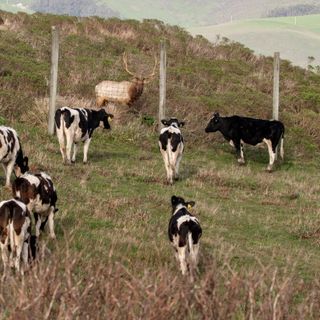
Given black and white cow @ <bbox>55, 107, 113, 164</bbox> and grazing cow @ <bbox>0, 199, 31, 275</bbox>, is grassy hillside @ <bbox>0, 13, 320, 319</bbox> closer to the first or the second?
black and white cow @ <bbox>55, 107, 113, 164</bbox>

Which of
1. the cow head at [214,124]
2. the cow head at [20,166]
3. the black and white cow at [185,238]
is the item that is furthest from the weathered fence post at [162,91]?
the black and white cow at [185,238]

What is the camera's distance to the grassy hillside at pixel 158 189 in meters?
4.86

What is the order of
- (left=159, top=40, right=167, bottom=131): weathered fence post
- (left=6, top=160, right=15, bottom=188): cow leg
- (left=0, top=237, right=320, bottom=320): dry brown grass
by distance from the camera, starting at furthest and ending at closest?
(left=159, top=40, right=167, bottom=131): weathered fence post
(left=6, top=160, right=15, bottom=188): cow leg
(left=0, top=237, right=320, bottom=320): dry brown grass

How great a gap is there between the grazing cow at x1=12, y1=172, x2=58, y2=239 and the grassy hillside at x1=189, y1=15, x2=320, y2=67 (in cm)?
10627

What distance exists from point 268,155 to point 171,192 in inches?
316

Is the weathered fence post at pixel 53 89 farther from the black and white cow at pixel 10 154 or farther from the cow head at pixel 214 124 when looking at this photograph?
the black and white cow at pixel 10 154

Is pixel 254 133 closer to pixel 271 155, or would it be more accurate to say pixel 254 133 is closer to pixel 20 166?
pixel 271 155

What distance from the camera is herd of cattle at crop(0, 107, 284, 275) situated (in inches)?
336

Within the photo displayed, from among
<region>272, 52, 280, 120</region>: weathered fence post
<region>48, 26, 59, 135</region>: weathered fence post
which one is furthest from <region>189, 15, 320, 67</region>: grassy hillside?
<region>48, 26, 59, 135</region>: weathered fence post

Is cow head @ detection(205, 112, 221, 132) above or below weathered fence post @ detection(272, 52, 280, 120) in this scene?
below

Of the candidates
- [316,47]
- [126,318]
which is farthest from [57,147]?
[316,47]

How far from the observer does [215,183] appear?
1694 centimetres

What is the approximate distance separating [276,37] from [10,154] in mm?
131417

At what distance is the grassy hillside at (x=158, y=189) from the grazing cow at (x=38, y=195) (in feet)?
1.20
